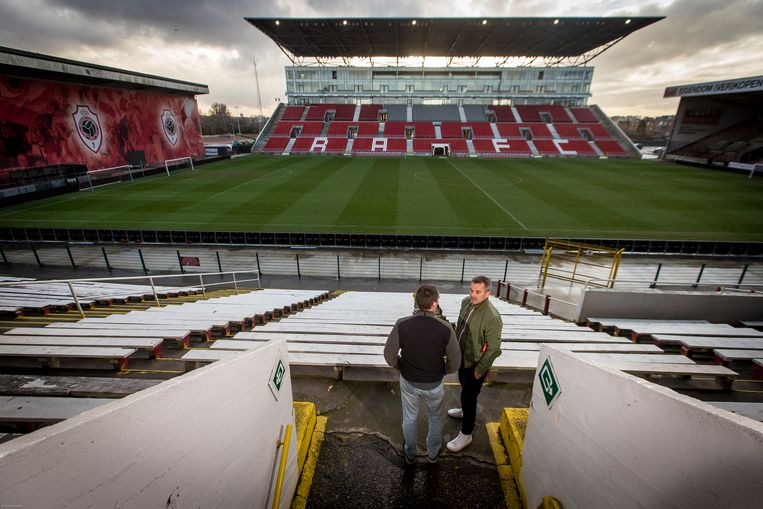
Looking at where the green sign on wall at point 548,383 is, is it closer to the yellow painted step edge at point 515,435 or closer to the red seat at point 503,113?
the yellow painted step edge at point 515,435

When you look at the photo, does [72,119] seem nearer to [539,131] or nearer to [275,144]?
[275,144]

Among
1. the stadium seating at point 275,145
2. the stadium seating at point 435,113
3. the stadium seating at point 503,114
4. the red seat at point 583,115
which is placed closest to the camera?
the stadium seating at point 275,145

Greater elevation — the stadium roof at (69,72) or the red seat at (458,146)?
the stadium roof at (69,72)

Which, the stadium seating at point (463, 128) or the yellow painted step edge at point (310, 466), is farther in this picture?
the stadium seating at point (463, 128)

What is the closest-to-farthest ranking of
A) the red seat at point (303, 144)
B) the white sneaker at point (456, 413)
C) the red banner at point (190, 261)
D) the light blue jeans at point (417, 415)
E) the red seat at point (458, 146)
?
1. the light blue jeans at point (417, 415)
2. the white sneaker at point (456, 413)
3. the red banner at point (190, 261)
4. the red seat at point (458, 146)
5. the red seat at point (303, 144)

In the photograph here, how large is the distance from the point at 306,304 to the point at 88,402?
6.42 m

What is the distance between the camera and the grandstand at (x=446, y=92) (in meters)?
44.8

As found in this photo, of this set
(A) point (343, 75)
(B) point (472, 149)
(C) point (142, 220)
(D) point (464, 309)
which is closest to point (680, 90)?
(B) point (472, 149)

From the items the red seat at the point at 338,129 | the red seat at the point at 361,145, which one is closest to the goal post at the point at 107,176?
the red seat at the point at 361,145

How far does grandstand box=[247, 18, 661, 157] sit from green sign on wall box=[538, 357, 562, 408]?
47.4 metres

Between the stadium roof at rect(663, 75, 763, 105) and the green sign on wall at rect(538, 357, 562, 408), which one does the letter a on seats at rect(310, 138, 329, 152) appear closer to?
the stadium roof at rect(663, 75, 763, 105)

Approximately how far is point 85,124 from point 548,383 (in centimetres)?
4103

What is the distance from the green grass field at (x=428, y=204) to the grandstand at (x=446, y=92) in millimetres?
17969

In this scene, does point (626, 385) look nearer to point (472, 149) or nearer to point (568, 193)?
point (568, 193)
